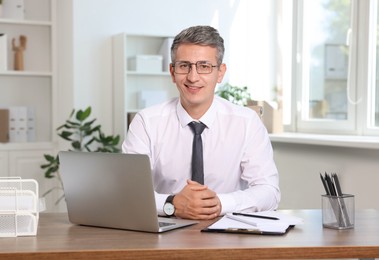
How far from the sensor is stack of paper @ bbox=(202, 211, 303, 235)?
1.97 meters

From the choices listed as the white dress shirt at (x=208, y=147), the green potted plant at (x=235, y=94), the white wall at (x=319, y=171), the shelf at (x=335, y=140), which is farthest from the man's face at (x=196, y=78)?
the green potted plant at (x=235, y=94)

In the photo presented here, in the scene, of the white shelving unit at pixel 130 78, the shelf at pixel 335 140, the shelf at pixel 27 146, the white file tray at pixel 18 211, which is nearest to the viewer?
the white file tray at pixel 18 211

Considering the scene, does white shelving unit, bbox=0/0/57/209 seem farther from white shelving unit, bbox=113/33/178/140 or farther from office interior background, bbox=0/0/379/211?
white shelving unit, bbox=113/33/178/140

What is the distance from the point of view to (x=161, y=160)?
2.73m

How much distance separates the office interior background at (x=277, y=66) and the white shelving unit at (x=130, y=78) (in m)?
0.05

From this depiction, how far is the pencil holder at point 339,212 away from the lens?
2.05 m

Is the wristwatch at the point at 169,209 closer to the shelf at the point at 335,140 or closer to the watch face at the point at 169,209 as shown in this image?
the watch face at the point at 169,209

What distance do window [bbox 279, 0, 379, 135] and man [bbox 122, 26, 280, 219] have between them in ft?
5.50

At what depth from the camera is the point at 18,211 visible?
1948 mm

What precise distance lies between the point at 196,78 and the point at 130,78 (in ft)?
9.68

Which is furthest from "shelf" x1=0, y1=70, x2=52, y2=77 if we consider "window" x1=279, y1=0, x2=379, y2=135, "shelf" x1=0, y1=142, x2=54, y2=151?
"window" x1=279, y1=0, x2=379, y2=135

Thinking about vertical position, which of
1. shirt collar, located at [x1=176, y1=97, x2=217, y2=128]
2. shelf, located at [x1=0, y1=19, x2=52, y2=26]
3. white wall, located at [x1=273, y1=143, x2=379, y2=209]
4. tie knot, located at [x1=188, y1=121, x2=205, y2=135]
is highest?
shelf, located at [x1=0, y1=19, x2=52, y2=26]

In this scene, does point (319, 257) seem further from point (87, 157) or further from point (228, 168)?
point (228, 168)

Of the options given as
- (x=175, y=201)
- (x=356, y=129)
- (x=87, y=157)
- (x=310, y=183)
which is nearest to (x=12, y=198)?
(x=87, y=157)
